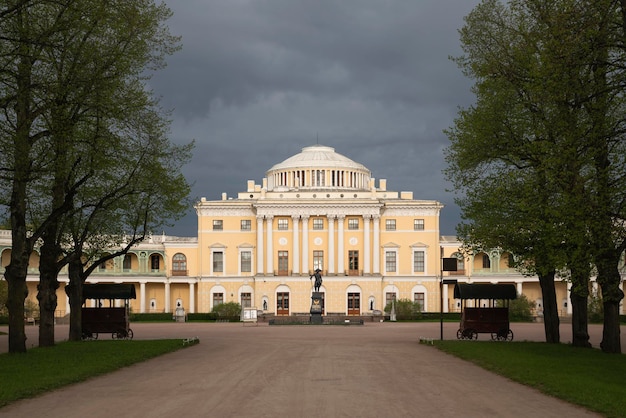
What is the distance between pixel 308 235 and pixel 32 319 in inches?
1318

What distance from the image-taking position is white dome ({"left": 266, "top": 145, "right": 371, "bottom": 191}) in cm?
10744

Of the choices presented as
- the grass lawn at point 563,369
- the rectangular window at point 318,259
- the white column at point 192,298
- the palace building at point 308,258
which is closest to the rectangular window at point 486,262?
the palace building at point 308,258

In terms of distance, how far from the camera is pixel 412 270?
9912 centimetres

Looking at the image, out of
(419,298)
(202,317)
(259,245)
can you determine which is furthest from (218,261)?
(419,298)

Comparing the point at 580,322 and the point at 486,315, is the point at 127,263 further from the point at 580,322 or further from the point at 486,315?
the point at 580,322

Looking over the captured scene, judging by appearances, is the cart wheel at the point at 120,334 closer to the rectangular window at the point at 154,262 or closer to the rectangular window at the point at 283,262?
the rectangular window at the point at 283,262

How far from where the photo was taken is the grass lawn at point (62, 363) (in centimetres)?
1881

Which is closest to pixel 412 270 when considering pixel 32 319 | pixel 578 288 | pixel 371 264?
pixel 371 264

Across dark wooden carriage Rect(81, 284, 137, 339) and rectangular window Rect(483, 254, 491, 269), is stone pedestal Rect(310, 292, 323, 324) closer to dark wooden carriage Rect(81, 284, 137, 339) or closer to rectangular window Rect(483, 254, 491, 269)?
rectangular window Rect(483, 254, 491, 269)

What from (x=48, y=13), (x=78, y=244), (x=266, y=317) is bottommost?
(x=266, y=317)

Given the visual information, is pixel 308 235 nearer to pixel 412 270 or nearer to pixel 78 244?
pixel 412 270

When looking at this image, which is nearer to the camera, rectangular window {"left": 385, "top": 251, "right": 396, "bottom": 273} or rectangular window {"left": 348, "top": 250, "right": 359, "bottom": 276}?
rectangular window {"left": 348, "top": 250, "right": 359, "bottom": 276}

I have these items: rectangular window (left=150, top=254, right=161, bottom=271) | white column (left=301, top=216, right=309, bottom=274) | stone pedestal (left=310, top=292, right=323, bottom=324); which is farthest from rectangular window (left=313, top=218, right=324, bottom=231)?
rectangular window (left=150, top=254, right=161, bottom=271)

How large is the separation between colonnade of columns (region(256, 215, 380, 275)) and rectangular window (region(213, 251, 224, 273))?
477 centimetres
